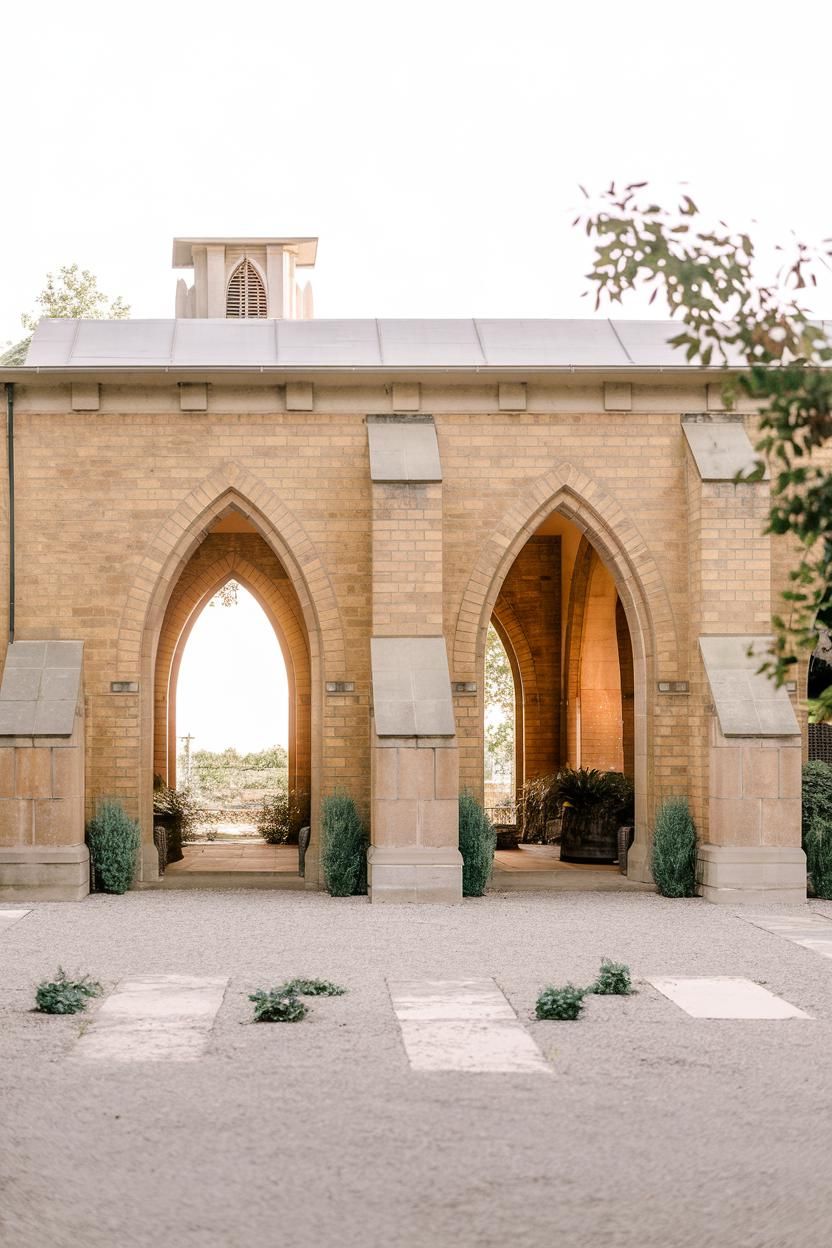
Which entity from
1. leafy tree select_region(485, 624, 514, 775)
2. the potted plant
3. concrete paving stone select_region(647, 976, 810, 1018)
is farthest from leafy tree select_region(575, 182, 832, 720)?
leafy tree select_region(485, 624, 514, 775)

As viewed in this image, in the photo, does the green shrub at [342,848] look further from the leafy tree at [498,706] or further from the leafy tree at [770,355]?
the leafy tree at [498,706]

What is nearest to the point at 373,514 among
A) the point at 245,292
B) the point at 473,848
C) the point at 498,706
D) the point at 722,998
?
the point at 473,848

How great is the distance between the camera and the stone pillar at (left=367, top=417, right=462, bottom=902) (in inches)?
584

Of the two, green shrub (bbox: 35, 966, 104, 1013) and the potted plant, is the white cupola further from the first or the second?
green shrub (bbox: 35, 966, 104, 1013)

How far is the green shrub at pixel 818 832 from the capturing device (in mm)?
15406

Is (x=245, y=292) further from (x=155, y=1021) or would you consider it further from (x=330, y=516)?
(x=155, y=1021)

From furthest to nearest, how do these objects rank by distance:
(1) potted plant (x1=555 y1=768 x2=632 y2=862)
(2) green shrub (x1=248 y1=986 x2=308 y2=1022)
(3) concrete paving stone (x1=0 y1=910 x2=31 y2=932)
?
(1) potted plant (x1=555 y1=768 x2=632 y2=862)
(3) concrete paving stone (x1=0 y1=910 x2=31 y2=932)
(2) green shrub (x1=248 y1=986 x2=308 y2=1022)

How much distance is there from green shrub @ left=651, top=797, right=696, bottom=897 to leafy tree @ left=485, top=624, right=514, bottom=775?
21489mm

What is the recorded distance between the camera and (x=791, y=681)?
16.4m

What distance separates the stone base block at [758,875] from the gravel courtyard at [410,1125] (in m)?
3.91

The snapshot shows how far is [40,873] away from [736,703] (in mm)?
7463

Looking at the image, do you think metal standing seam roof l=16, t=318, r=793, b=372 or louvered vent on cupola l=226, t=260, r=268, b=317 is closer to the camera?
metal standing seam roof l=16, t=318, r=793, b=372

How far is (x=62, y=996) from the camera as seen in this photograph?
9.08 meters

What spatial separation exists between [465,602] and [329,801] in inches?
105
